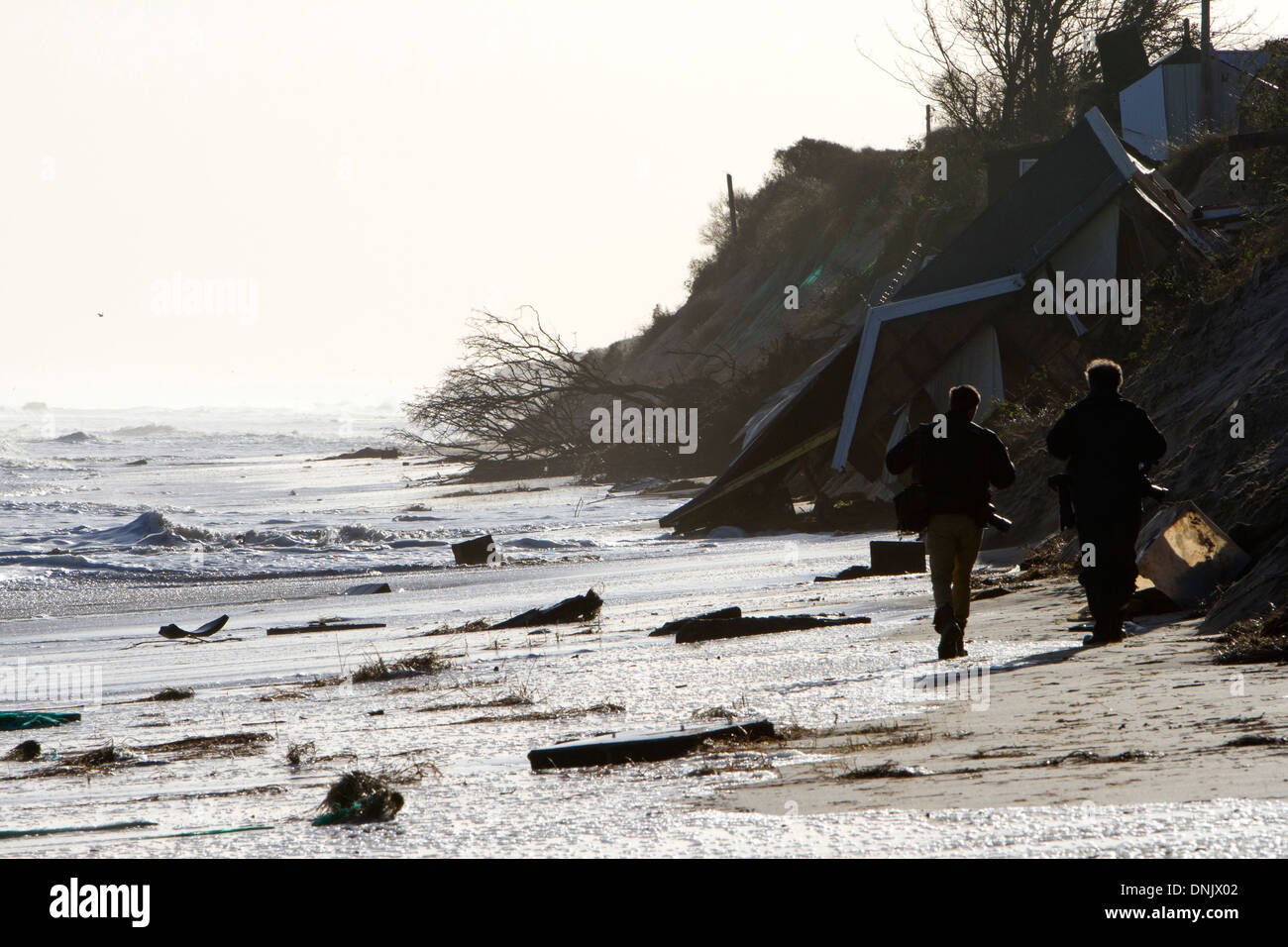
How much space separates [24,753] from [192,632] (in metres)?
6.55

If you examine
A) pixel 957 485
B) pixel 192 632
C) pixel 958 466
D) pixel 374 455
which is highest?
pixel 374 455

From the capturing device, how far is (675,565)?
55.0 ft

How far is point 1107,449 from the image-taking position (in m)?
8.10

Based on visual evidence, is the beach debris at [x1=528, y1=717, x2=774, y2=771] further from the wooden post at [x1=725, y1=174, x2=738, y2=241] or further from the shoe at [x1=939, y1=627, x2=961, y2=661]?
the wooden post at [x1=725, y1=174, x2=738, y2=241]

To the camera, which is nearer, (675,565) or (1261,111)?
(675,565)

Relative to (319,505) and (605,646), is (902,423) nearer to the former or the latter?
(605,646)

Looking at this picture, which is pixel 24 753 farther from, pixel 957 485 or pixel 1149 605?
pixel 1149 605

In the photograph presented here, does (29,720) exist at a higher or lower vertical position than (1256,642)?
lower

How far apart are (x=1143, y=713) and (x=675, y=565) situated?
11.6m

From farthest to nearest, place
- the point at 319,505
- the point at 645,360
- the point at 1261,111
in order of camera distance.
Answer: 1. the point at 645,360
2. the point at 319,505
3. the point at 1261,111

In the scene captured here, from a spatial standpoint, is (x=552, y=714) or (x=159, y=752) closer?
(x=159, y=752)

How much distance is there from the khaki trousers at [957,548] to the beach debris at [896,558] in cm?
523

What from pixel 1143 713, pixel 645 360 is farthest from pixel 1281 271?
pixel 645 360

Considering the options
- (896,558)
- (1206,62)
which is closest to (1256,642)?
(896,558)
